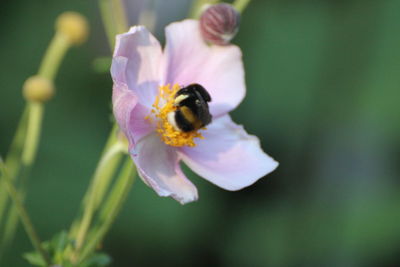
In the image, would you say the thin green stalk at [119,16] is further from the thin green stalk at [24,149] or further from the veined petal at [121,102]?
the veined petal at [121,102]

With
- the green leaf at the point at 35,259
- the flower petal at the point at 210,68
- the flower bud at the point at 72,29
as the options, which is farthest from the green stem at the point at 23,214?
the flower bud at the point at 72,29

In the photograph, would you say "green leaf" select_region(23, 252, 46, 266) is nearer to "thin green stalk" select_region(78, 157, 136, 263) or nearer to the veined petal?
"thin green stalk" select_region(78, 157, 136, 263)

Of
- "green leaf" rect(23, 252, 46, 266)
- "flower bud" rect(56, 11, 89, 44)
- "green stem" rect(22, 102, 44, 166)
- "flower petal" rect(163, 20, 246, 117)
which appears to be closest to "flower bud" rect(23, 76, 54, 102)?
"green stem" rect(22, 102, 44, 166)

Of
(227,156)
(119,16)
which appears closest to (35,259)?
(227,156)

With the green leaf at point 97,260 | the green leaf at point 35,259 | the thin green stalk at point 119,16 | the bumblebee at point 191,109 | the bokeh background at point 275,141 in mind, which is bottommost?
the bokeh background at point 275,141

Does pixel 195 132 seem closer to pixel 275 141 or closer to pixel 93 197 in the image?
pixel 93 197

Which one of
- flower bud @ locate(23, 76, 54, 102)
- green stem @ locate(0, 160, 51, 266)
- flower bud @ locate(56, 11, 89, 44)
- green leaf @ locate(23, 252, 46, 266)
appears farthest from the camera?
flower bud @ locate(56, 11, 89, 44)

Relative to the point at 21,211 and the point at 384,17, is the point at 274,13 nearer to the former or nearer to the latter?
the point at 384,17
